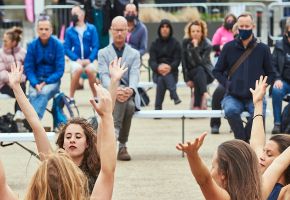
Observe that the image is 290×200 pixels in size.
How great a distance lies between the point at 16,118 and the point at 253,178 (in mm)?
8874

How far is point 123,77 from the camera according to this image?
41.3ft

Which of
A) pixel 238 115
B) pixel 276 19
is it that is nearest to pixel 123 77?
pixel 238 115

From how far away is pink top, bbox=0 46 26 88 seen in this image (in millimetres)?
14828

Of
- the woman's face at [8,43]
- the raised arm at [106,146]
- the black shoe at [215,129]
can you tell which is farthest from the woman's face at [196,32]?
the raised arm at [106,146]

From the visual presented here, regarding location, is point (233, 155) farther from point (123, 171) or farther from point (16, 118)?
point (16, 118)

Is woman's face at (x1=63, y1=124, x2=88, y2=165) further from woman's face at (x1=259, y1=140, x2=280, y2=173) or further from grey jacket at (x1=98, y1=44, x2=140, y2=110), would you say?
grey jacket at (x1=98, y1=44, x2=140, y2=110)

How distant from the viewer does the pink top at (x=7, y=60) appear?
48.6 feet

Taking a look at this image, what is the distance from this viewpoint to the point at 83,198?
527 cm

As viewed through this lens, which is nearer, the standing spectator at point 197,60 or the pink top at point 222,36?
the standing spectator at point 197,60

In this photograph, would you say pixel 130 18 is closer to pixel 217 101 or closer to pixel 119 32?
pixel 217 101

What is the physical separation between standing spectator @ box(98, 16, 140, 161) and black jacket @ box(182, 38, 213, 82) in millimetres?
3211

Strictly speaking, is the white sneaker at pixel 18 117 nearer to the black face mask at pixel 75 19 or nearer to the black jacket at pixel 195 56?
the black face mask at pixel 75 19

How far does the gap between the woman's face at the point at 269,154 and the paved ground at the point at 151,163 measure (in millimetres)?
3630

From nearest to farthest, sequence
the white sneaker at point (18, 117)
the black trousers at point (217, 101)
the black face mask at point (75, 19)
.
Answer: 1. the white sneaker at point (18, 117)
2. the black trousers at point (217, 101)
3. the black face mask at point (75, 19)
